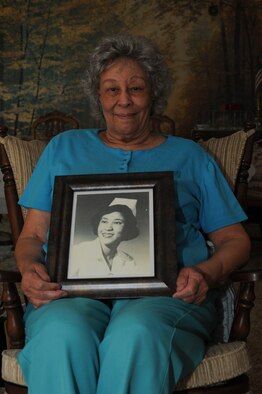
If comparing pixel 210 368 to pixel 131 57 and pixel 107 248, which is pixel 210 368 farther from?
pixel 131 57

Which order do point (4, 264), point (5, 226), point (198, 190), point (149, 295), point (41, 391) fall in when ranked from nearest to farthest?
1. point (41, 391)
2. point (149, 295)
3. point (198, 190)
4. point (4, 264)
5. point (5, 226)

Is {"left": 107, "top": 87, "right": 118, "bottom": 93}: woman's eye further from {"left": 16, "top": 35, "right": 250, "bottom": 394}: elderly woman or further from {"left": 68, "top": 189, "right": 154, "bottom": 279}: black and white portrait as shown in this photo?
{"left": 68, "top": 189, "right": 154, "bottom": 279}: black and white portrait

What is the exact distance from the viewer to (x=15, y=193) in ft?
6.68

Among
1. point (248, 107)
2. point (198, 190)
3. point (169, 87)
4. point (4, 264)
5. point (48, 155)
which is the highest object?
point (248, 107)

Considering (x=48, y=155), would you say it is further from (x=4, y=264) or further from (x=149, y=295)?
(x=4, y=264)

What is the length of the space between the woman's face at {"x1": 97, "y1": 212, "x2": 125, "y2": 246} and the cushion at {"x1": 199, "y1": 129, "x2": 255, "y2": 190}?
62 cm

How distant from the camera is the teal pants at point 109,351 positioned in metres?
1.29

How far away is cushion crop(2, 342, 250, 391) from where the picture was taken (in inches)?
55.8

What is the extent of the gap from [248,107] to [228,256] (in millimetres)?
6486

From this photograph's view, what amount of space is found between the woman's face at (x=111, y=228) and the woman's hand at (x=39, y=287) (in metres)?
0.17

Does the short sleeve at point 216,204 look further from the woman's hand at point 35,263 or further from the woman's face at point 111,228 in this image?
the woman's hand at point 35,263

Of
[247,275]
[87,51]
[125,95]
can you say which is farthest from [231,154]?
[87,51]

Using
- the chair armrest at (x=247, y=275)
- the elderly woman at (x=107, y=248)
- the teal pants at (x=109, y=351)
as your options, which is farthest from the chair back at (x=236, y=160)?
the teal pants at (x=109, y=351)

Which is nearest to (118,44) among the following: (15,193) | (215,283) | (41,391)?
(15,193)
